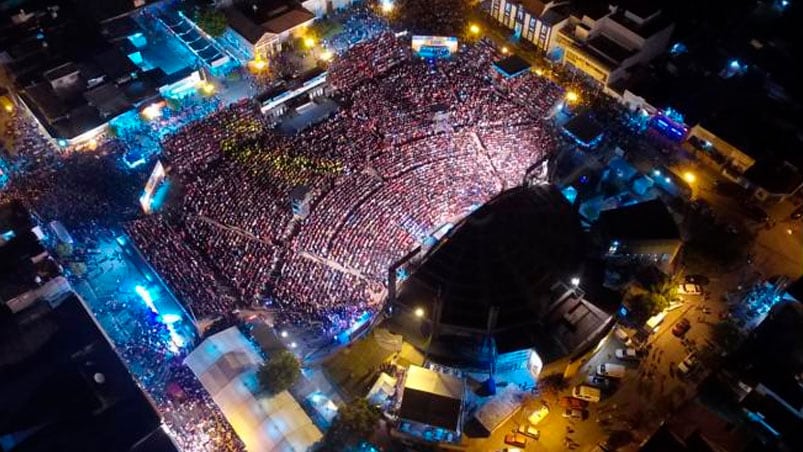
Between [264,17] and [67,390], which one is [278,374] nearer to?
[67,390]

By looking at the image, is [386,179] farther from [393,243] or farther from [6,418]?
[6,418]

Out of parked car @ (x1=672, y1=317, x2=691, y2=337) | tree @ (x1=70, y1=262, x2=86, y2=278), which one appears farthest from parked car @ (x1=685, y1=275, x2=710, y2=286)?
tree @ (x1=70, y1=262, x2=86, y2=278)

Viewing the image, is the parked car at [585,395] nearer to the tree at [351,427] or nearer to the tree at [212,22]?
the tree at [351,427]

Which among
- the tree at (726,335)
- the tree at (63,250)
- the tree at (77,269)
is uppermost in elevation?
the tree at (63,250)

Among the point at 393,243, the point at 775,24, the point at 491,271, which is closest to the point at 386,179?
the point at 393,243

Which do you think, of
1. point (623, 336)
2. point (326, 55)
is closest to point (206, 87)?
point (326, 55)

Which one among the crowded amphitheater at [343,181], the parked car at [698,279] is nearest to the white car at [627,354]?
the parked car at [698,279]
